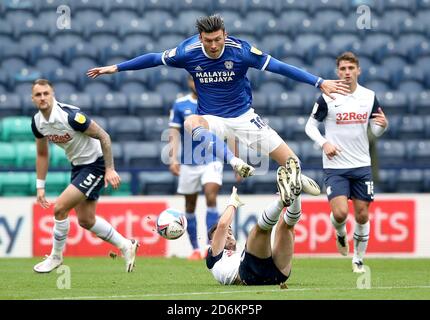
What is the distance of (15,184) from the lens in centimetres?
1764

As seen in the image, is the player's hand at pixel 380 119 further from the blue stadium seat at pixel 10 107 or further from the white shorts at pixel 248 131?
the blue stadium seat at pixel 10 107

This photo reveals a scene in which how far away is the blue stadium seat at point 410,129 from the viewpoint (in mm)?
19688

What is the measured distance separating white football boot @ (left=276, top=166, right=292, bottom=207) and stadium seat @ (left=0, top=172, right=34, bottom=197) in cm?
843

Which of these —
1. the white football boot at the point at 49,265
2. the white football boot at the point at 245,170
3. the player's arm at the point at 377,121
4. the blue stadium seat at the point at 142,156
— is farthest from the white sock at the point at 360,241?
the blue stadium seat at the point at 142,156

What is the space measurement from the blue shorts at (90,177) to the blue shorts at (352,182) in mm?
2667

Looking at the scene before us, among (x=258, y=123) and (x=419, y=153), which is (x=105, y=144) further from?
(x=419, y=153)

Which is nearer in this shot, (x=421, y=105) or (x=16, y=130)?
(x=16, y=130)

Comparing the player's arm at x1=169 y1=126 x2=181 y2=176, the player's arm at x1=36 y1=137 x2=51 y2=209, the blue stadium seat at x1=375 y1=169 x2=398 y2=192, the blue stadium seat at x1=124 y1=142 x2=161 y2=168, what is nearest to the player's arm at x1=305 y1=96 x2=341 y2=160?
the player's arm at x1=36 y1=137 x2=51 y2=209

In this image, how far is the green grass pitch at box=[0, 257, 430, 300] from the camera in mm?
9125

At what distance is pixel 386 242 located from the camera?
55.2 ft

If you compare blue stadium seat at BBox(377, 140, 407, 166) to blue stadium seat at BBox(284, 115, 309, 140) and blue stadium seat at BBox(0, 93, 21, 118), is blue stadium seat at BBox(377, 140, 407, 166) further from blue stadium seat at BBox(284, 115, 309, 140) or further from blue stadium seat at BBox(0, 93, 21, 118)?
blue stadium seat at BBox(0, 93, 21, 118)

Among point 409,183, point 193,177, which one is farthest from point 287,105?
point 193,177

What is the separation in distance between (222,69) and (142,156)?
7636 mm

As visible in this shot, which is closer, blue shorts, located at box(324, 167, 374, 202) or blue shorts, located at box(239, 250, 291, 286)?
blue shorts, located at box(239, 250, 291, 286)
